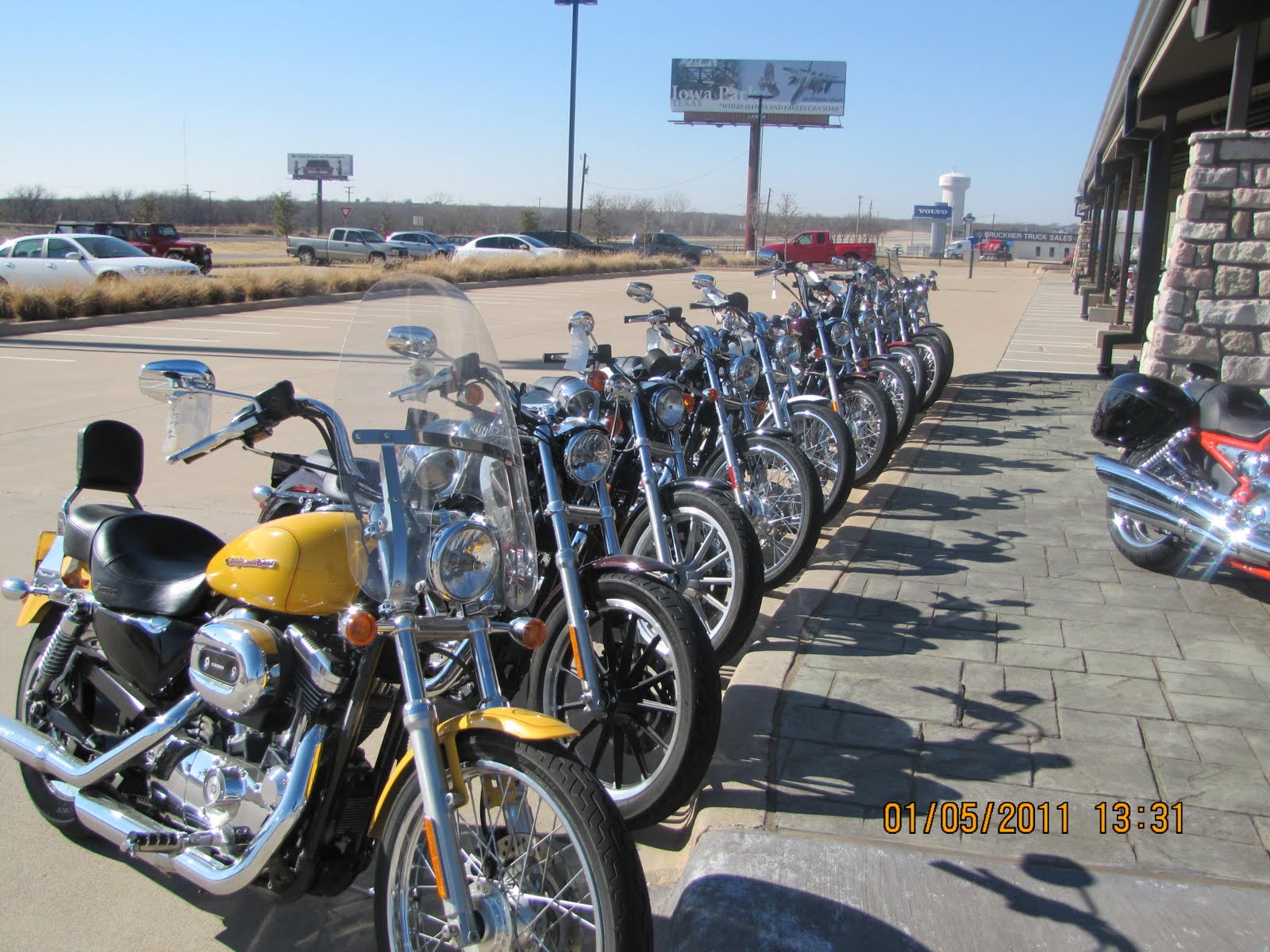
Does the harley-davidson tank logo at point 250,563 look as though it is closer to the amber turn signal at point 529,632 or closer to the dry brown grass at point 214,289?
the amber turn signal at point 529,632

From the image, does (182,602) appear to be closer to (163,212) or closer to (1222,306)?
(1222,306)

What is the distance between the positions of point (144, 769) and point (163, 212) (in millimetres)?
84954

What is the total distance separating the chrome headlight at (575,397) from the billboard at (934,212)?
61225mm

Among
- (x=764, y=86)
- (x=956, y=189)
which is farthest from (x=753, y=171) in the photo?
(x=956, y=189)

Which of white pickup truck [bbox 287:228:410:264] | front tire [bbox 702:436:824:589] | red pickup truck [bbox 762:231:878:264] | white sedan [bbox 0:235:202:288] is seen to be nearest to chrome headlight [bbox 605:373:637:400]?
front tire [bbox 702:436:824:589]

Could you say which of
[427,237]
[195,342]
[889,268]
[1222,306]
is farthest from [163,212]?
[1222,306]

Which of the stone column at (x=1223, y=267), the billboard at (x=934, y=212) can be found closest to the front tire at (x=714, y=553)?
the stone column at (x=1223, y=267)

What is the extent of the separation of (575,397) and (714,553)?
0.89m

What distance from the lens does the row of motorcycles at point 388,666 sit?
7.40 feet

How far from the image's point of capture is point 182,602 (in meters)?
2.80

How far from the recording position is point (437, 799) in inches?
83.8

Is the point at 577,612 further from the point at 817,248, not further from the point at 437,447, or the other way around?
the point at 817,248

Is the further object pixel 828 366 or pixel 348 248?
pixel 348 248

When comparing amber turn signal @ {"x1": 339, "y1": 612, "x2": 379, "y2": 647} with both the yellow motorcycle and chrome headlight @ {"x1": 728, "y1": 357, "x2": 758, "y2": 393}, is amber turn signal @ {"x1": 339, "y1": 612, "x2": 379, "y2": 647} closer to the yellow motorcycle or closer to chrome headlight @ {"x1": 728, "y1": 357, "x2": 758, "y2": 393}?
the yellow motorcycle
